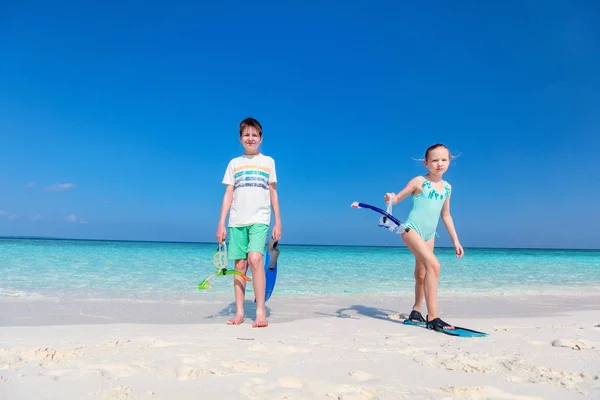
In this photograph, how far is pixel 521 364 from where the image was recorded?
2402mm

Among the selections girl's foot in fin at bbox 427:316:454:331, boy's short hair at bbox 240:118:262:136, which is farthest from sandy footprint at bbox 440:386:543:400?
boy's short hair at bbox 240:118:262:136

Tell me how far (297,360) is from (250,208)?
1.82 meters

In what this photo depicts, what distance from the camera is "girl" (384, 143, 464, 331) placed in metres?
3.78

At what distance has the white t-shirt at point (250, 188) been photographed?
4047mm

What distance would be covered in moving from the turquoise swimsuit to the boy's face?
161cm

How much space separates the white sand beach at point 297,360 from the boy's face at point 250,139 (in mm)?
1687

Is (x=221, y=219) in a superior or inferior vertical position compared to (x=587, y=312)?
superior

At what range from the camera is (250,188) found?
4055mm

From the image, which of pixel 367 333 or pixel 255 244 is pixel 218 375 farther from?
pixel 255 244

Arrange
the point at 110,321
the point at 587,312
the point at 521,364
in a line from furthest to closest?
the point at 587,312 < the point at 110,321 < the point at 521,364

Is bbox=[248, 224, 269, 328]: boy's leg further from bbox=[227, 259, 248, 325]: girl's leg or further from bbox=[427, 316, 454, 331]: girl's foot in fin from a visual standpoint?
bbox=[427, 316, 454, 331]: girl's foot in fin

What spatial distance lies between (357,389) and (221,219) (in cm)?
243

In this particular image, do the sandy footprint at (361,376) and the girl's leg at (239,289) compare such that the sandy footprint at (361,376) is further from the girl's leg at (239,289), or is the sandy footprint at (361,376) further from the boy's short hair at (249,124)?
the boy's short hair at (249,124)

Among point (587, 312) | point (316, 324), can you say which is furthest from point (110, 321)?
point (587, 312)
